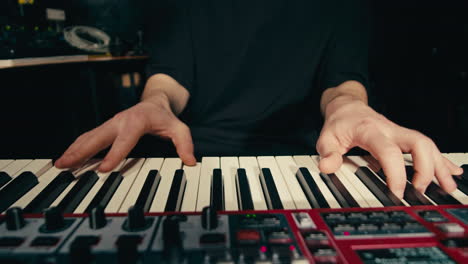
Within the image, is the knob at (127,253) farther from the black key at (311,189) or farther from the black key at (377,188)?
the black key at (377,188)

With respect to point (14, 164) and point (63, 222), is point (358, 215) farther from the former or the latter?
point (14, 164)

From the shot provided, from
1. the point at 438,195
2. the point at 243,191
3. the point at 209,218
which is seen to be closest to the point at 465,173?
the point at 438,195

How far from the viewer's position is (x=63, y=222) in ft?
1.48

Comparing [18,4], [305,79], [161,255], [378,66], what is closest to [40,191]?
[161,255]

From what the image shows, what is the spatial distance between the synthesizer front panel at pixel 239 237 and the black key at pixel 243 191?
0.26 ft

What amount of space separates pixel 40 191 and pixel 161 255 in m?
0.37

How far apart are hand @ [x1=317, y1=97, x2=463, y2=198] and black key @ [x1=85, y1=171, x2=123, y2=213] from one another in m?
0.41

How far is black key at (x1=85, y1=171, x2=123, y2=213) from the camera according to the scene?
574 mm

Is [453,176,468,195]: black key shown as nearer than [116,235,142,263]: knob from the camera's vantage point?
No

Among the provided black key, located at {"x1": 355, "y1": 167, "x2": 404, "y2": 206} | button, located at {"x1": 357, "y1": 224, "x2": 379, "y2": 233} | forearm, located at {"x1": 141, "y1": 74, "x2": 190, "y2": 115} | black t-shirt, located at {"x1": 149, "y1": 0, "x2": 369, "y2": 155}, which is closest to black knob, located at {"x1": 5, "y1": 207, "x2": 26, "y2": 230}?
button, located at {"x1": 357, "y1": 224, "x2": 379, "y2": 233}

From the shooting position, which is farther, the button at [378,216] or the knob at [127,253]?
the button at [378,216]

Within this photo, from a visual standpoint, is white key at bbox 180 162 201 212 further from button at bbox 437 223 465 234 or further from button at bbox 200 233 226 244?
button at bbox 437 223 465 234

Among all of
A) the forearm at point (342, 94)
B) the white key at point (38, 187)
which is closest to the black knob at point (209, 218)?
the white key at point (38, 187)

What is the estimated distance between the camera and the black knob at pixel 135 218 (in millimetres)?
433
